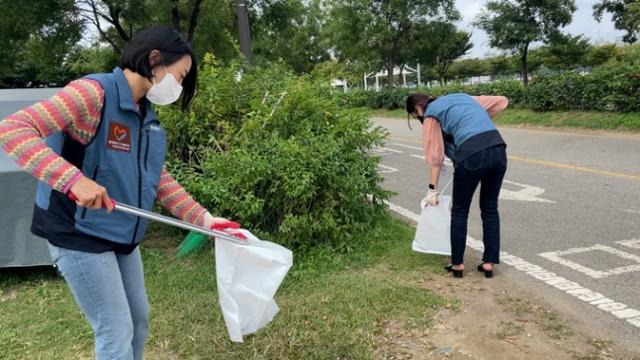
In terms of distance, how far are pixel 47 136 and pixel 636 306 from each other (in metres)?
3.57

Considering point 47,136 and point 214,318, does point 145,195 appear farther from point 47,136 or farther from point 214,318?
point 214,318

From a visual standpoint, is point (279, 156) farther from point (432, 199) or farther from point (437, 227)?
point (437, 227)

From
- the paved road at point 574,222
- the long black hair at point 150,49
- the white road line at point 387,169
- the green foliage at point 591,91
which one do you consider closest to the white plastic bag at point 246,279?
the long black hair at point 150,49

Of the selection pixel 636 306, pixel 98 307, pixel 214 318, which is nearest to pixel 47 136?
pixel 98 307

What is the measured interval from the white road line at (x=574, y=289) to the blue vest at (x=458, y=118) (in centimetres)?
112

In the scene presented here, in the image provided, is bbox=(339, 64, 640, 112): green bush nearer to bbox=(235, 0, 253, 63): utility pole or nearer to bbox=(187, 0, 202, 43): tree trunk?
bbox=(235, 0, 253, 63): utility pole

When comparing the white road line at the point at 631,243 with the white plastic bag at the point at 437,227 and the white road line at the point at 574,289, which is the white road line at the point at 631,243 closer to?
the white road line at the point at 574,289

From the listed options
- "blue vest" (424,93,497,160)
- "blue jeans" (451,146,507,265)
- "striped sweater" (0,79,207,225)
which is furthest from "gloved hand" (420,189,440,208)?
"striped sweater" (0,79,207,225)

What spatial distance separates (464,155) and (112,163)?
8.67ft

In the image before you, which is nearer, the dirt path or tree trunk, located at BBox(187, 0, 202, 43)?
the dirt path

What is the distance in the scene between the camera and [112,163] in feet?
6.76

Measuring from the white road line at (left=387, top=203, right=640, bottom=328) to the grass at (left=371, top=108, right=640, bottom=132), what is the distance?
892 centimetres

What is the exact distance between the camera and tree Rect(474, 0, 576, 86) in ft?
75.6

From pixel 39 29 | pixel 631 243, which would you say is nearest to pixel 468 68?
pixel 39 29
